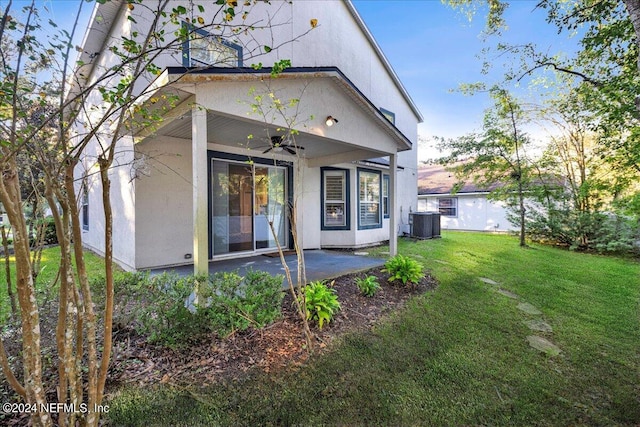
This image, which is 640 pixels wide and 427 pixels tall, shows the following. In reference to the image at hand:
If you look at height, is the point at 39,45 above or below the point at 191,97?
below

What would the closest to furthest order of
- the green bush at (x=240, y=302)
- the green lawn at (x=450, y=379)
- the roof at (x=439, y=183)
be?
the green lawn at (x=450, y=379)
the green bush at (x=240, y=302)
the roof at (x=439, y=183)

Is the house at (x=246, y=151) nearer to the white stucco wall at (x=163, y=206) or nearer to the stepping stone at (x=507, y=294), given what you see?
the white stucco wall at (x=163, y=206)

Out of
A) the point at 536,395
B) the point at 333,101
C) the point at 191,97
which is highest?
the point at 333,101

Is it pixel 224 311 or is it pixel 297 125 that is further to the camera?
pixel 297 125

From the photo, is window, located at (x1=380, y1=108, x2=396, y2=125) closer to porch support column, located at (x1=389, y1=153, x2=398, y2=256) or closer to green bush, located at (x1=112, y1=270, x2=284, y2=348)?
porch support column, located at (x1=389, y1=153, x2=398, y2=256)

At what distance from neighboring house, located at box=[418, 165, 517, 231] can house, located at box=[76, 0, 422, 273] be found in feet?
32.5

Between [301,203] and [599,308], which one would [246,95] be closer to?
[301,203]

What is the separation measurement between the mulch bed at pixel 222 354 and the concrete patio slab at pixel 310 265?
5.03 ft

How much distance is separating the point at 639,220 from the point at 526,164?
13.1ft

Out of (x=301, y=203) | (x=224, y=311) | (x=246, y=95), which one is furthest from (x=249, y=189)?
(x=224, y=311)

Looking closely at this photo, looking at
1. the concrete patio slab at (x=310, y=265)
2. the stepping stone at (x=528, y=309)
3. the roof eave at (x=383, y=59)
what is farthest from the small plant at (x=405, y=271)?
the roof eave at (x=383, y=59)

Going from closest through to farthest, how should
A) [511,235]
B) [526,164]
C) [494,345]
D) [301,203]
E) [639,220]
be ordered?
1. [494,345]
2. [301,203]
3. [639,220]
4. [526,164]
5. [511,235]

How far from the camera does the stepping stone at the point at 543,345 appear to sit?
3602 mm

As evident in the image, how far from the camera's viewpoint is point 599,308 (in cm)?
509
